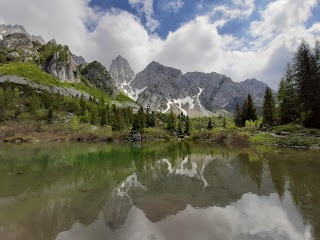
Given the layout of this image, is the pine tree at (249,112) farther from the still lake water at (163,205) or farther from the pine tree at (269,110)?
the still lake water at (163,205)

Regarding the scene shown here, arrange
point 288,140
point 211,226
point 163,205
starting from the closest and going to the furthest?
point 211,226
point 163,205
point 288,140

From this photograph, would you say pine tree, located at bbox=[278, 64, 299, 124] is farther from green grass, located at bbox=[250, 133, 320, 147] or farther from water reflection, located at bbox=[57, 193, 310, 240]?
water reflection, located at bbox=[57, 193, 310, 240]

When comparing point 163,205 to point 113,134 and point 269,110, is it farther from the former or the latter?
point 113,134

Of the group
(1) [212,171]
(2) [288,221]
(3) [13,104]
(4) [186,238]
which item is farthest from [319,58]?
(3) [13,104]

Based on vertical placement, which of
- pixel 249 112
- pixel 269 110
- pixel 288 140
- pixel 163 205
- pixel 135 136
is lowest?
pixel 163 205

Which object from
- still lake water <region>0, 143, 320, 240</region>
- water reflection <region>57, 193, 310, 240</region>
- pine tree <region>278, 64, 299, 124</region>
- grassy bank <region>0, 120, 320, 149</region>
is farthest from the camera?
pine tree <region>278, 64, 299, 124</region>

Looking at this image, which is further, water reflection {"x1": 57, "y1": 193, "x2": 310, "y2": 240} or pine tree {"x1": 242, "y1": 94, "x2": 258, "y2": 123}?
pine tree {"x1": 242, "y1": 94, "x2": 258, "y2": 123}

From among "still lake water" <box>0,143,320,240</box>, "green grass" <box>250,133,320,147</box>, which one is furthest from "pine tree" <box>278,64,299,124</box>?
"still lake water" <box>0,143,320,240</box>

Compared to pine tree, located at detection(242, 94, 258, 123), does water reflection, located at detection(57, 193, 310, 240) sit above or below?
below

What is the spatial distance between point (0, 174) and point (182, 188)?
1979 cm

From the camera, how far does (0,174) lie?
2675 centimetres

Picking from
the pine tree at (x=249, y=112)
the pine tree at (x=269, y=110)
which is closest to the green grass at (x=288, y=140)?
the pine tree at (x=269, y=110)

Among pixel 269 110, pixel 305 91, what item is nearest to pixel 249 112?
pixel 269 110

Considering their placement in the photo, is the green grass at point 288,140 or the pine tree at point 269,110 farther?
the pine tree at point 269,110
